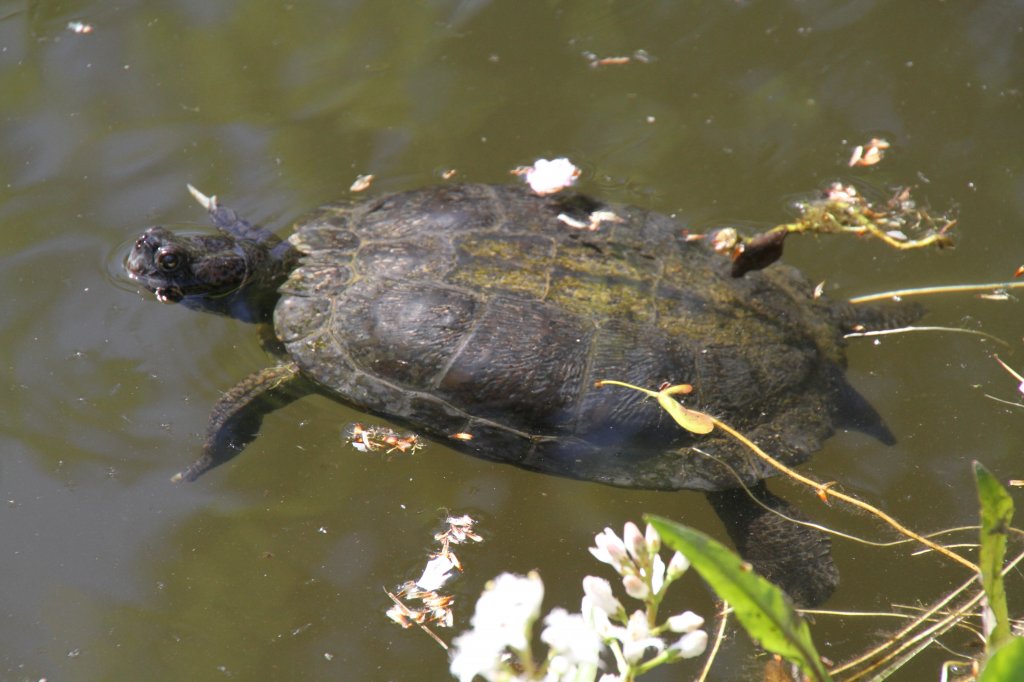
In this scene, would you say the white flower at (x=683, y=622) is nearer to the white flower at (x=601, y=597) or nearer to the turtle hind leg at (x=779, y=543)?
the white flower at (x=601, y=597)

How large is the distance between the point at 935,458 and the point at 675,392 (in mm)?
1507

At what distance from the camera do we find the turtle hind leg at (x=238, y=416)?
3.72 meters

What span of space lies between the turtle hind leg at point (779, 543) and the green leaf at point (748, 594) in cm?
162

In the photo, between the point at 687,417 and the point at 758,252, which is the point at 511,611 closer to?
the point at 687,417

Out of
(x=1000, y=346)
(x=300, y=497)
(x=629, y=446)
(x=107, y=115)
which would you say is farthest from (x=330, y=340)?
(x=1000, y=346)

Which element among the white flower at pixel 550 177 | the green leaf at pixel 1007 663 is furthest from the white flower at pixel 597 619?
the white flower at pixel 550 177

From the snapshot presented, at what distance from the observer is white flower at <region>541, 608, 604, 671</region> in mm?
1549

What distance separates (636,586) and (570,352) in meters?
1.74

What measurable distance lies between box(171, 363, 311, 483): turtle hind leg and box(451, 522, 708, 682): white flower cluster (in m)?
2.37

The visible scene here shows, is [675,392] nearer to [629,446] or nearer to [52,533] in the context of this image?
[629,446]

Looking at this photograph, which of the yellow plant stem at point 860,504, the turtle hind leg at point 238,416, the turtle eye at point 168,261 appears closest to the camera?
the yellow plant stem at point 860,504

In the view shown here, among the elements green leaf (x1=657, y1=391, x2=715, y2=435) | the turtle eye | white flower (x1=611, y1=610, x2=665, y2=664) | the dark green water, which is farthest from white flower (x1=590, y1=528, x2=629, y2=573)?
the turtle eye

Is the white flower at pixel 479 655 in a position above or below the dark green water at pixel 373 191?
above

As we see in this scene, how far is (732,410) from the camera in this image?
3.35 metres
